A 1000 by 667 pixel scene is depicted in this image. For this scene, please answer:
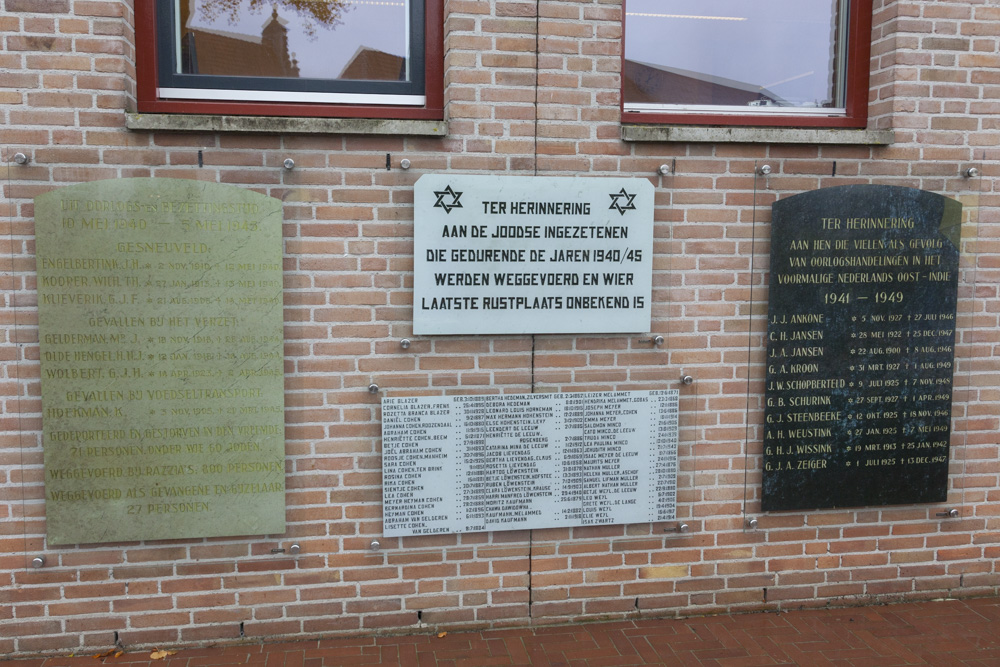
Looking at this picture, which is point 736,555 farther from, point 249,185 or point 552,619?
point 249,185

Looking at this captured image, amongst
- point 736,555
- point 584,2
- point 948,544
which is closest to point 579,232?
point 584,2

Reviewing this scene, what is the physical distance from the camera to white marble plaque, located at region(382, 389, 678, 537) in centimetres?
387

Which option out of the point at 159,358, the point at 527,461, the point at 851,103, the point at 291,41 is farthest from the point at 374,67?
the point at 851,103

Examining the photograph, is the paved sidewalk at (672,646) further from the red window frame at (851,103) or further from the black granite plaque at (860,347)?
the red window frame at (851,103)

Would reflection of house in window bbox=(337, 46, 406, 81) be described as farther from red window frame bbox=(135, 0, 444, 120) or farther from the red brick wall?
the red brick wall

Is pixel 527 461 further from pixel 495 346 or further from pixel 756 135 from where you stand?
pixel 756 135

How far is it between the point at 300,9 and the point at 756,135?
2394 mm

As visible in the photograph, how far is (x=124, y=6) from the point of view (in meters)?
3.55

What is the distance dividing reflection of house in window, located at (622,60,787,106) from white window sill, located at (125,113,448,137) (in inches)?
43.7

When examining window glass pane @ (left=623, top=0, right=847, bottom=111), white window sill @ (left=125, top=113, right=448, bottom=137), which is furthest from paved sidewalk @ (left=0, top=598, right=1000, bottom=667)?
window glass pane @ (left=623, top=0, right=847, bottom=111)

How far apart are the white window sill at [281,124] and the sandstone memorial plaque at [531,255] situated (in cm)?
24

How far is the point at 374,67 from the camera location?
3.94m

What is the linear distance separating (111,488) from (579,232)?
2545 mm

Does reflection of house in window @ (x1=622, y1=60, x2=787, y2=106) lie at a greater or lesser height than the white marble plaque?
greater
